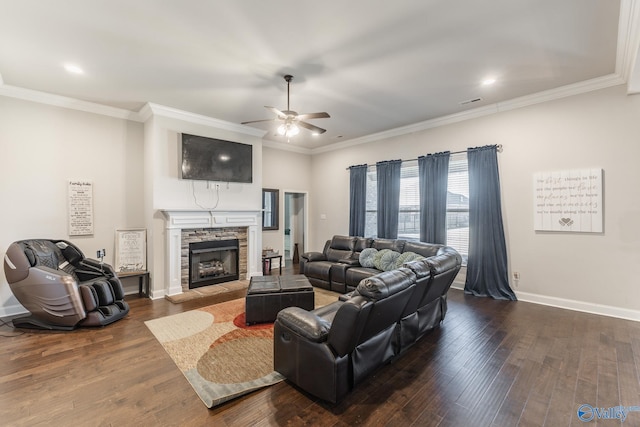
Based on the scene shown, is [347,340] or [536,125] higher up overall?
[536,125]

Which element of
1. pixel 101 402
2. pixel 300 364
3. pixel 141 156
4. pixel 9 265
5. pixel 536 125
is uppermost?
pixel 536 125

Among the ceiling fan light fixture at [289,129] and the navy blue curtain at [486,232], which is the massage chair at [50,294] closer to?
the ceiling fan light fixture at [289,129]

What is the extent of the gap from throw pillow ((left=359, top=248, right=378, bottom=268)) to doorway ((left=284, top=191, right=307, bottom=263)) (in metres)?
3.07

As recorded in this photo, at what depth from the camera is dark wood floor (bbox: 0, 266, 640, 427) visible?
6.70 ft

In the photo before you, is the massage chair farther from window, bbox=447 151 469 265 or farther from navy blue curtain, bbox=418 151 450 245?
window, bbox=447 151 469 265

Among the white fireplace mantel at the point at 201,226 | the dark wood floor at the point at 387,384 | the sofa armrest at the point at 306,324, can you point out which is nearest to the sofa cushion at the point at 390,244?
the dark wood floor at the point at 387,384

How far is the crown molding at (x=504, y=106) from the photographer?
3908 millimetres

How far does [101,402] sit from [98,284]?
2.03 meters

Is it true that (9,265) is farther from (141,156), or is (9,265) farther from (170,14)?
(170,14)

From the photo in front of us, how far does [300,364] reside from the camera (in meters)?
2.27

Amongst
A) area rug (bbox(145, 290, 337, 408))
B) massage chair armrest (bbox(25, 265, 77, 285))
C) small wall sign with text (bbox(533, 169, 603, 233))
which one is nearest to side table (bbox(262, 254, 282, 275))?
area rug (bbox(145, 290, 337, 408))

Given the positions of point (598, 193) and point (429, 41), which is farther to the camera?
point (598, 193)

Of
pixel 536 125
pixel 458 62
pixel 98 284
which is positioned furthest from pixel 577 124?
pixel 98 284

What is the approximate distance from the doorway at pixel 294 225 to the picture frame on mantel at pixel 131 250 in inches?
150
